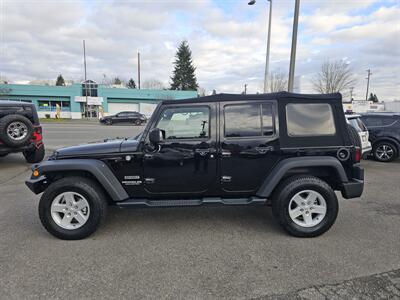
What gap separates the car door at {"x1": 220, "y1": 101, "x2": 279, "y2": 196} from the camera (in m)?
3.73

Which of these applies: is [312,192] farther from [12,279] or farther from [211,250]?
[12,279]

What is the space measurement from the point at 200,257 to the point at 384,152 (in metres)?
8.45

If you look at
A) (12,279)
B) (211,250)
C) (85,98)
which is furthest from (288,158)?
(85,98)

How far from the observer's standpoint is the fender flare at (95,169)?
11.7ft

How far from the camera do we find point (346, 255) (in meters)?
3.21

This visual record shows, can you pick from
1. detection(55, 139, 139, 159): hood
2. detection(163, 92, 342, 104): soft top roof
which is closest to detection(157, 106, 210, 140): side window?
detection(163, 92, 342, 104): soft top roof

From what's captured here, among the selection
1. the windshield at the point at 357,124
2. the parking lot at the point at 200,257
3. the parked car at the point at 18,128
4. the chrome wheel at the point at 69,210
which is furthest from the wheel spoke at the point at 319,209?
the parked car at the point at 18,128

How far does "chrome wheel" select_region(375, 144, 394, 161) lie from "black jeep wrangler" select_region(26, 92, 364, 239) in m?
6.44

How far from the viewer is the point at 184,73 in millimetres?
59375

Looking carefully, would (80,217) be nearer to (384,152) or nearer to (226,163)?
(226,163)

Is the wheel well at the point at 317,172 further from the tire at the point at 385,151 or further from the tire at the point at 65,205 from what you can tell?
the tire at the point at 385,151

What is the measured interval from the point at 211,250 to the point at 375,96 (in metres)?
85.9

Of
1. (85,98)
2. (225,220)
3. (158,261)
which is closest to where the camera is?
(158,261)

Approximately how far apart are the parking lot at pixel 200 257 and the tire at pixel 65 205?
12cm
